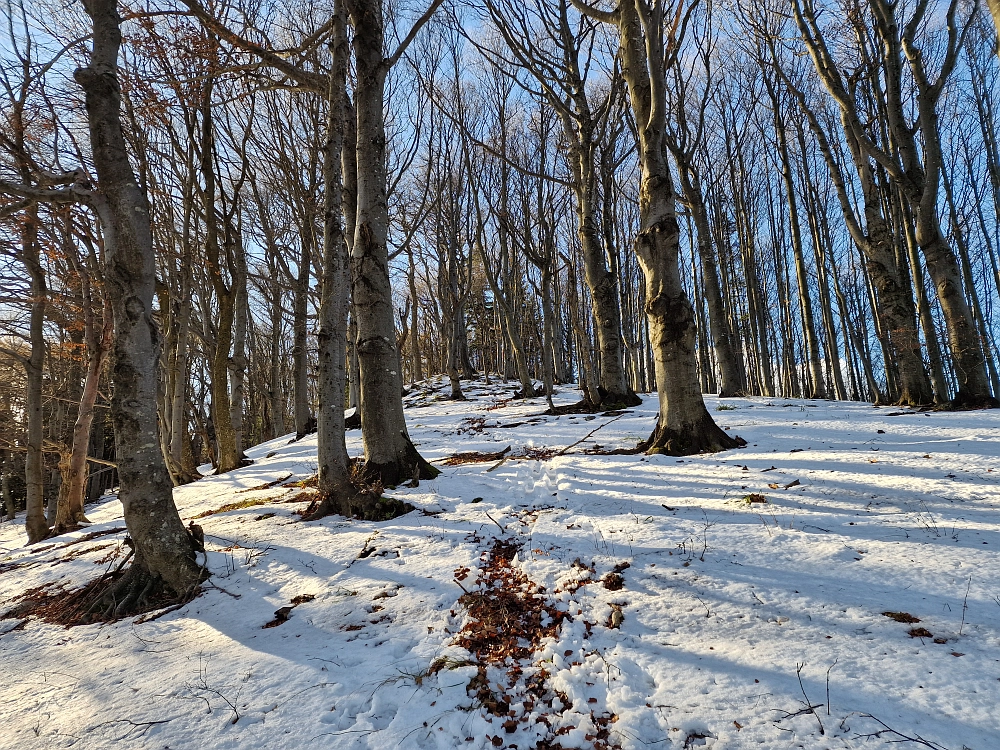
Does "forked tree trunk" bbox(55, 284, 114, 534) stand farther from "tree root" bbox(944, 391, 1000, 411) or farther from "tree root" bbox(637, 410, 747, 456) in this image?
"tree root" bbox(944, 391, 1000, 411)

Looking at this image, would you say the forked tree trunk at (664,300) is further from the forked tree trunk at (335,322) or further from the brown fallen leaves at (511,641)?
the forked tree trunk at (335,322)

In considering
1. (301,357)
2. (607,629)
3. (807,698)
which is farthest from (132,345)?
(301,357)

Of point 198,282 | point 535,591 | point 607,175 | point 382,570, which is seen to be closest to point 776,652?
point 535,591

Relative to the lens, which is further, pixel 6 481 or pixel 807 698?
pixel 6 481

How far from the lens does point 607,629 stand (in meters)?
2.24

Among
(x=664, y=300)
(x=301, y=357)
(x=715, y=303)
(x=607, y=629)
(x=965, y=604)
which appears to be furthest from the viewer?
(x=301, y=357)

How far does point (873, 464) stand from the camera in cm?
388

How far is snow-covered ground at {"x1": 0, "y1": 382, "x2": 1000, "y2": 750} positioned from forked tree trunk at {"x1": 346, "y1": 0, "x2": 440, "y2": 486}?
95 centimetres

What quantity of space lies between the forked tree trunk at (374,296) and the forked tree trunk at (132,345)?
2009mm

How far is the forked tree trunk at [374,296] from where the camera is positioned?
199 inches

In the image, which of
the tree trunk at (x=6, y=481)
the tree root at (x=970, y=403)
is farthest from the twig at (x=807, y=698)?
the tree trunk at (x=6, y=481)

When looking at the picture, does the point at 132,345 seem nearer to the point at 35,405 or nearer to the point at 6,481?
the point at 35,405

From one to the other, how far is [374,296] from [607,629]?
4.24 meters

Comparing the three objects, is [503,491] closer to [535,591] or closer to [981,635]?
[535,591]
